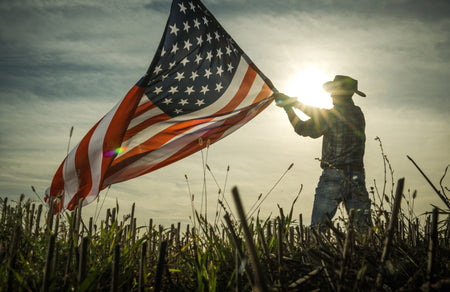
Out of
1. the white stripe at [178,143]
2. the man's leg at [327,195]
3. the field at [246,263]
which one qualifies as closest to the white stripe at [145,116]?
the white stripe at [178,143]

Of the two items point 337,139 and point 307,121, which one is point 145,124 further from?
point 337,139

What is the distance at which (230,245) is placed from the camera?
263 centimetres

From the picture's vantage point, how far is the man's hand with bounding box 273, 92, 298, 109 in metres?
4.50

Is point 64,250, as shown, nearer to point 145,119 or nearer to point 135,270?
point 135,270

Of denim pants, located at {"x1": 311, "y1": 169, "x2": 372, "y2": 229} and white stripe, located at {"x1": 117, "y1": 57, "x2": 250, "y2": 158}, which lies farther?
white stripe, located at {"x1": 117, "y1": 57, "x2": 250, "y2": 158}

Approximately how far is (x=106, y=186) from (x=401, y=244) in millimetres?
3045

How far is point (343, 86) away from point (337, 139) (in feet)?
2.21

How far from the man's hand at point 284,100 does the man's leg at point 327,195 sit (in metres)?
0.98

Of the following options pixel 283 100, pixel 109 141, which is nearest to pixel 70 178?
pixel 109 141

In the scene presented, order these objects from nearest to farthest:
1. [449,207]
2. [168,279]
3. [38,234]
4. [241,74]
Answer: [449,207] → [168,279] → [38,234] → [241,74]

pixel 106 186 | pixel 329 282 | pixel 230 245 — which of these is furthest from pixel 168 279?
pixel 106 186

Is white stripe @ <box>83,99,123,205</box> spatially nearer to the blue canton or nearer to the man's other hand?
the blue canton

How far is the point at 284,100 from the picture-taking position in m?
4.55

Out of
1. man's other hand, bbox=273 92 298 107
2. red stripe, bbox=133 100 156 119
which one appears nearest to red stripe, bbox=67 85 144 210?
red stripe, bbox=133 100 156 119
